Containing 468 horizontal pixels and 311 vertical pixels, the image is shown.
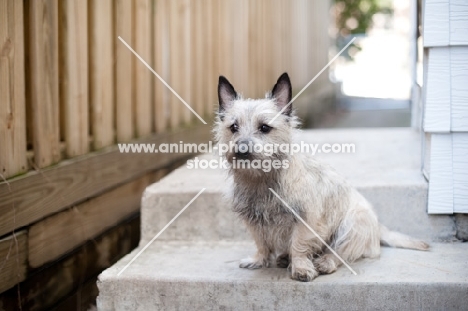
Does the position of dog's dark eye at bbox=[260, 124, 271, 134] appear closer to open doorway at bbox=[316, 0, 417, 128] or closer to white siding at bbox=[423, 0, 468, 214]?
white siding at bbox=[423, 0, 468, 214]

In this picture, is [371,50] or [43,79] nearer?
[43,79]

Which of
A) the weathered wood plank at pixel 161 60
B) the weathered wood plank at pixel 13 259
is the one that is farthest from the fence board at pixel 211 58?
the weathered wood plank at pixel 13 259

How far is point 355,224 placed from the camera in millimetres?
2943

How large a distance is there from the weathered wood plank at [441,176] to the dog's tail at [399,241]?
266 millimetres

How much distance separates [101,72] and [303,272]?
1805 millimetres

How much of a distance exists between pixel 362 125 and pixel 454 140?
5.94 metres

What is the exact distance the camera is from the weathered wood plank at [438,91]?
3258mm

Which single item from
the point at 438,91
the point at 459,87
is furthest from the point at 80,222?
the point at 459,87

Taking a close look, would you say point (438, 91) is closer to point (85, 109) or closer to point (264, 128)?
point (264, 128)

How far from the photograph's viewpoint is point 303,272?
108 inches

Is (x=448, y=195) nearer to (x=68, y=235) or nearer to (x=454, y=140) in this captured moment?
(x=454, y=140)

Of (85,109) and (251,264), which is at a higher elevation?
(85,109)

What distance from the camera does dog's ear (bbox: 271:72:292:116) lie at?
9.09 feet

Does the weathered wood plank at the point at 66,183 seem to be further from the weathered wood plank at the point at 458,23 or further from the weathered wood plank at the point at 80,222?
the weathered wood plank at the point at 458,23
